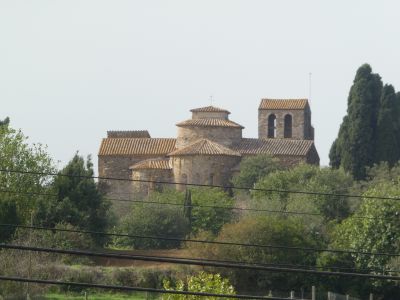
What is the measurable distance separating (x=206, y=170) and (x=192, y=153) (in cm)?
112

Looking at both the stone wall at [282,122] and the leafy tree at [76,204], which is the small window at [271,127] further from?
the leafy tree at [76,204]

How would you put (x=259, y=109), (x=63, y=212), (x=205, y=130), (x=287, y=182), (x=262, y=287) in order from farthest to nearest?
1. (x=259, y=109)
2. (x=205, y=130)
3. (x=287, y=182)
4. (x=63, y=212)
5. (x=262, y=287)

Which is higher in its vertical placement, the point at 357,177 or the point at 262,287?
the point at 357,177

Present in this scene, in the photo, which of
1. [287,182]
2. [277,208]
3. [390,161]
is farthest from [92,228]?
[390,161]

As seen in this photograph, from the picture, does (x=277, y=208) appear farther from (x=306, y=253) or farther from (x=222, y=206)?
(x=306, y=253)

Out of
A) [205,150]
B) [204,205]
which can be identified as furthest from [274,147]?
[204,205]

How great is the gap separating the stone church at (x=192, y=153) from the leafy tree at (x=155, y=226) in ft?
34.0

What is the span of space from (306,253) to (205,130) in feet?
110

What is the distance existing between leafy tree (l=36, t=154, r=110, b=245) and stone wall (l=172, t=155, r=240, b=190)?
12837 millimetres

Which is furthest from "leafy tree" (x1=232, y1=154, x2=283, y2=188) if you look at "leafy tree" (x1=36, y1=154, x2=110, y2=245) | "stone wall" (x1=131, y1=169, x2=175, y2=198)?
"leafy tree" (x1=36, y1=154, x2=110, y2=245)

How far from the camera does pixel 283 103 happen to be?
99812 millimetres

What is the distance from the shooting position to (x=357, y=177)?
78.4 m

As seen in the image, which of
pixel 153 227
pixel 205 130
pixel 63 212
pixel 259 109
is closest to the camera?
pixel 63 212

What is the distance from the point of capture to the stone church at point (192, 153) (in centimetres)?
8481
